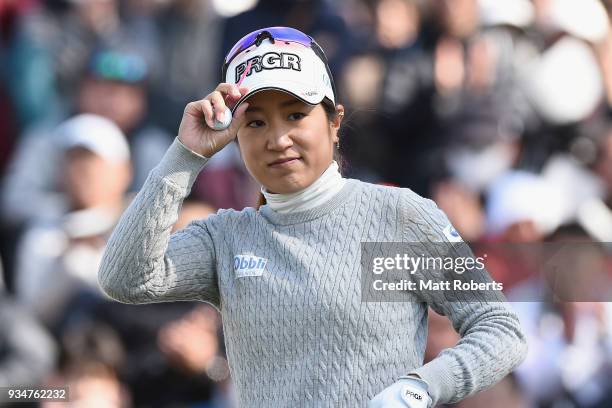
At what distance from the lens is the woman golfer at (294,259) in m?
2.87

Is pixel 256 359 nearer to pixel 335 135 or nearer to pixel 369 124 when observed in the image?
pixel 335 135

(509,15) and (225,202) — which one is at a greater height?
(509,15)

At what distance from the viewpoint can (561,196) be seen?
261 inches

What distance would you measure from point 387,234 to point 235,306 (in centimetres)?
40

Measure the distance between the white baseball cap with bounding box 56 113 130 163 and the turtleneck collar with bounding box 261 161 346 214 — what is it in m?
3.60

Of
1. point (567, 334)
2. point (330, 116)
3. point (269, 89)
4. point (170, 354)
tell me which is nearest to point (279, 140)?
point (269, 89)

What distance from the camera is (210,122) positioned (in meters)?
2.99

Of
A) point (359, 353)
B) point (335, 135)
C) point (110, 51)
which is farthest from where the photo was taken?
point (110, 51)

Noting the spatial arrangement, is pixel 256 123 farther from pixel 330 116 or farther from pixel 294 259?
pixel 294 259

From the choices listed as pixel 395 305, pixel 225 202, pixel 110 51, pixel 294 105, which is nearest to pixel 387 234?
pixel 395 305

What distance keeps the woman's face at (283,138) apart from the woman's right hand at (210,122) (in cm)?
5

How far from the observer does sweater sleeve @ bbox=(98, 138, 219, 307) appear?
297cm

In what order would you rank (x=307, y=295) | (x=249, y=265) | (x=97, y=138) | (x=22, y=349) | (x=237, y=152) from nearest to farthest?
(x=307, y=295) → (x=249, y=265) → (x=22, y=349) → (x=97, y=138) → (x=237, y=152)

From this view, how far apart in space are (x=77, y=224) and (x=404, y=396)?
12.9 feet
